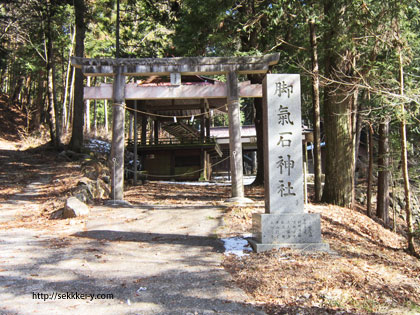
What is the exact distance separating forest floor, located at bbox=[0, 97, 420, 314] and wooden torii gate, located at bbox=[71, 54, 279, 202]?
1.56 m

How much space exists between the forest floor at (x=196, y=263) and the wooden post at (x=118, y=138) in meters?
1.19

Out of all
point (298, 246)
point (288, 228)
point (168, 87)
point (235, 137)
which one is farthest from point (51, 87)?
point (298, 246)

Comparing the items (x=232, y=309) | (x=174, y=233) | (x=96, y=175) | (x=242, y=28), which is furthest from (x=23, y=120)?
(x=232, y=309)

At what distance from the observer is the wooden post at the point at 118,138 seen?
10.3m

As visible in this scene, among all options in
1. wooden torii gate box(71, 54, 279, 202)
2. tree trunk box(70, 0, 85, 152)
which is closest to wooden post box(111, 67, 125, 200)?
wooden torii gate box(71, 54, 279, 202)

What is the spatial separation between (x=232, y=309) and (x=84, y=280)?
199cm

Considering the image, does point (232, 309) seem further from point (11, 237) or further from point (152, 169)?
point (152, 169)

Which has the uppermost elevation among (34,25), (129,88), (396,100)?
(34,25)

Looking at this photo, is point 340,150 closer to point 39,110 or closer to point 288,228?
point 288,228

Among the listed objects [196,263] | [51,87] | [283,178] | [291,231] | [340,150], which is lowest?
[196,263]

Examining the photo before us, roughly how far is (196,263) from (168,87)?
6938 millimetres

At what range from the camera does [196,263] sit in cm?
505

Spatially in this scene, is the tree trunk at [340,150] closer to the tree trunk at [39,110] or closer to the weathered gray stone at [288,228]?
the weathered gray stone at [288,228]

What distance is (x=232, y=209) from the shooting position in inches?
352
